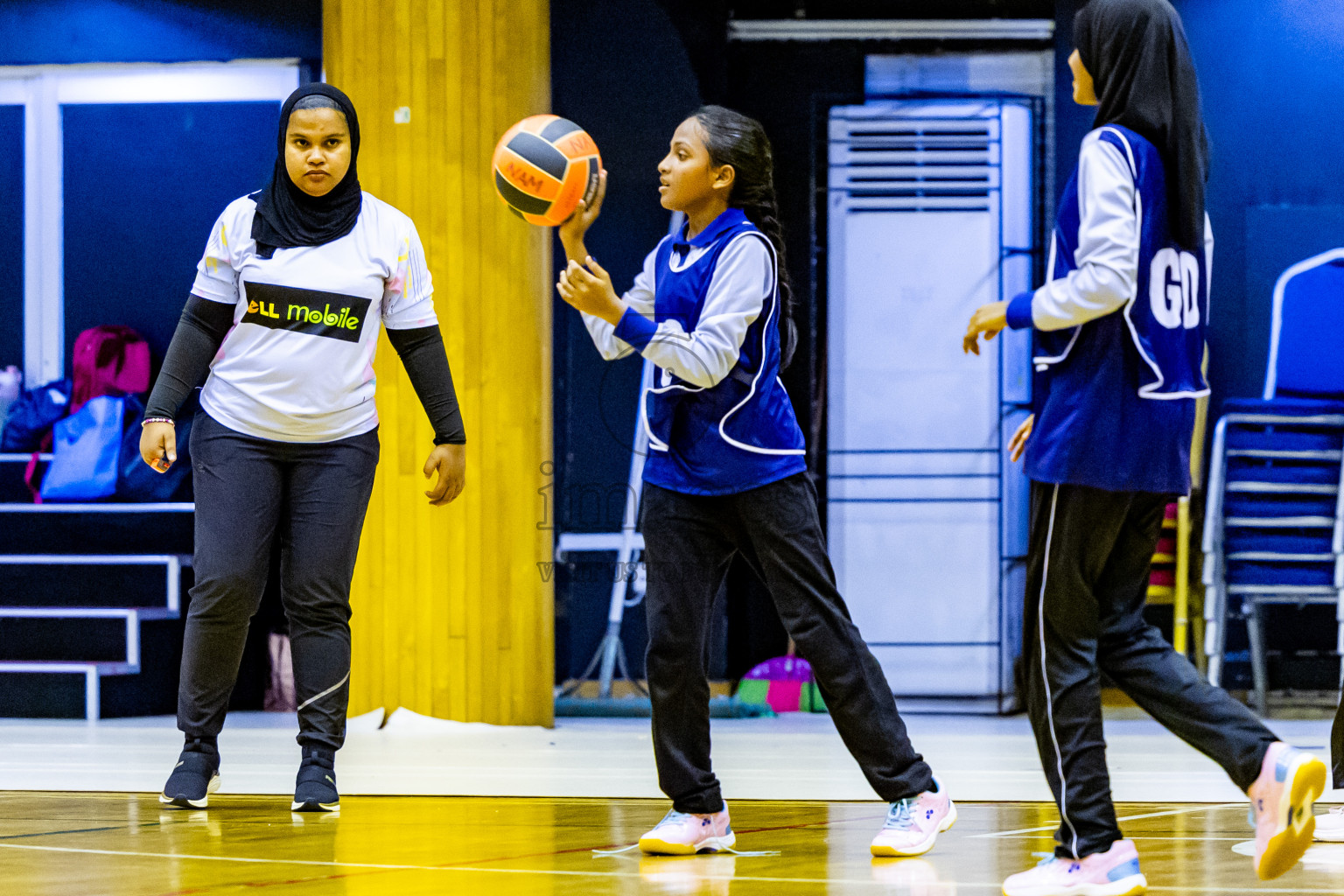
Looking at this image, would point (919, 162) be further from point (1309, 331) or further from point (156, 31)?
point (156, 31)

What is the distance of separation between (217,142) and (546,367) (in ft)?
6.59

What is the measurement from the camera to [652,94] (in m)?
5.61

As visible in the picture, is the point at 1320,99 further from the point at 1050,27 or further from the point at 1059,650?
the point at 1059,650

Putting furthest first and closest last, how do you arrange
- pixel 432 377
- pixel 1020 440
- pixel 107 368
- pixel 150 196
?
pixel 150 196 < pixel 107 368 < pixel 432 377 < pixel 1020 440

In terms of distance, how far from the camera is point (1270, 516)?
5555 millimetres

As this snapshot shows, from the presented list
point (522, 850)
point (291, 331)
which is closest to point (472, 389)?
point (291, 331)

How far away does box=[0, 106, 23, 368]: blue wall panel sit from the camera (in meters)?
6.61

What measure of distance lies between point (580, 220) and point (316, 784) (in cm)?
130

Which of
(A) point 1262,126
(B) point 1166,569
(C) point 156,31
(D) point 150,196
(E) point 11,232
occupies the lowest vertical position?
(B) point 1166,569

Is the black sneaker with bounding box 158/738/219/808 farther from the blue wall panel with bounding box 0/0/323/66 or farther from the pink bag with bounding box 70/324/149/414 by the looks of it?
the blue wall panel with bounding box 0/0/323/66

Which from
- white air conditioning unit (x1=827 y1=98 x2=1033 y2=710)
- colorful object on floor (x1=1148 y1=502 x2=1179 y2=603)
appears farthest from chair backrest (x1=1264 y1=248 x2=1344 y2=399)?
white air conditioning unit (x1=827 y1=98 x2=1033 y2=710)

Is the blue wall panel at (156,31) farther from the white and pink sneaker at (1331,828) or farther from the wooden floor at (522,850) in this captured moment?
the white and pink sneaker at (1331,828)

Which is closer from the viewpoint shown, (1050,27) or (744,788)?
(744,788)

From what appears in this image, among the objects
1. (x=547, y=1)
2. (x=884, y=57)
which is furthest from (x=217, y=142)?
(x=884, y=57)
